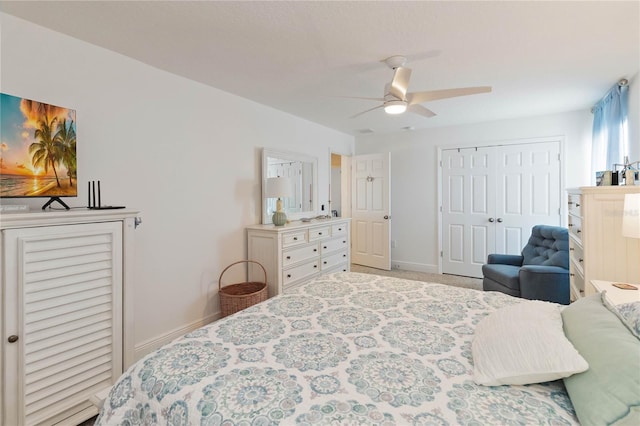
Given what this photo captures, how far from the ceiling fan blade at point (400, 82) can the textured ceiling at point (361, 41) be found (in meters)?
0.19

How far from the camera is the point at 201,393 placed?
103cm

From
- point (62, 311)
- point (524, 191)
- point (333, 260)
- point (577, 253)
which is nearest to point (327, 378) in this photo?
point (62, 311)

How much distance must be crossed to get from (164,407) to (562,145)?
506cm

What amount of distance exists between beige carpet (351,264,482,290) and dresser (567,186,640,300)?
6.78 feet

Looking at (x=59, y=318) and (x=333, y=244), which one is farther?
(x=333, y=244)

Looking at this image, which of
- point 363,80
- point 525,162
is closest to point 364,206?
point 525,162

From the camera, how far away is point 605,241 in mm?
2234

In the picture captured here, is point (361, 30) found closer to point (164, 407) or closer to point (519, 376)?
point (519, 376)

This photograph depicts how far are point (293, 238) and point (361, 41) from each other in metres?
2.06

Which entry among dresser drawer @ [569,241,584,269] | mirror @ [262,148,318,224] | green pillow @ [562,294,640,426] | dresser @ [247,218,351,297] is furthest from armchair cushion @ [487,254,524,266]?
green pillow @ [562,294,640,426]

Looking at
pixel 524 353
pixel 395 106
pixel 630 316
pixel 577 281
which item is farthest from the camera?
pixel 577 281

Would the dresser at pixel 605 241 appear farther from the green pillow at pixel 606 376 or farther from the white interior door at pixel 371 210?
the white interior door at pixel 371 210

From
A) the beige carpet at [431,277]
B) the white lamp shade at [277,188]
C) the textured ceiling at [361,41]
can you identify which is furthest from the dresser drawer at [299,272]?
the textured ceiling at [361,41]

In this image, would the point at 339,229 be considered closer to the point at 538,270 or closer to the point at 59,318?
the point at 538,270
